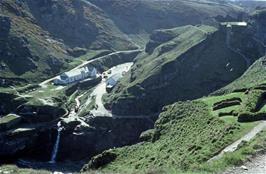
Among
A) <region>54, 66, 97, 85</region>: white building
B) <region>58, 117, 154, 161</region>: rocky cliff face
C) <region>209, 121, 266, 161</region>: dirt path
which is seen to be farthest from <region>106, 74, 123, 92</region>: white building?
<region>209, 121, 266, 161</region>: dirt path

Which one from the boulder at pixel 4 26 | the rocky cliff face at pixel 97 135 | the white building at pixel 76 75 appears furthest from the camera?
the boulder at pixel 4 26

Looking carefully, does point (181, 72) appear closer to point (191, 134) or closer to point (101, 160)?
point (191, 134)

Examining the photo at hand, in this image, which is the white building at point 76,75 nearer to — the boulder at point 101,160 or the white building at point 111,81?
the white building at point 111,81

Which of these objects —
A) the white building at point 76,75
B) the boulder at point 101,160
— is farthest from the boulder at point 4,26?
the boulder at point 101,160

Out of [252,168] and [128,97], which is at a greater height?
[252,168]

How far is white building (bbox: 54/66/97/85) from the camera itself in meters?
168

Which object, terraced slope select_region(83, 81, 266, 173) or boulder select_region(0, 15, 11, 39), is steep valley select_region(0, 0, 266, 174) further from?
boulder select_region(0, 15, 11, 39)

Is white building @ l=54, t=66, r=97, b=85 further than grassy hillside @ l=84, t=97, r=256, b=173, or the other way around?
white building @ l=54, t=66, r=97, b=85

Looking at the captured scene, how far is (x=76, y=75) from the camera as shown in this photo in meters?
171

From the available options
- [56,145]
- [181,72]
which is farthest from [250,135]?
[181,72]

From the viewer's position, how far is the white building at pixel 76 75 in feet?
550

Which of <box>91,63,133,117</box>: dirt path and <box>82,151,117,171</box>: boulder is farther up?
<box>91,63,133,117</box>: dirt path

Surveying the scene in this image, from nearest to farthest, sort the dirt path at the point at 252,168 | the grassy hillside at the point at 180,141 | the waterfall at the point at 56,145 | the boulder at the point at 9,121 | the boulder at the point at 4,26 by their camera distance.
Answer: the dirt path at the point at 252,168, the grassy hillside at the point at 180,141, the waterfall at the point at 56,145, the boulder at the point at 9,121, the boulder at the point at 4,26

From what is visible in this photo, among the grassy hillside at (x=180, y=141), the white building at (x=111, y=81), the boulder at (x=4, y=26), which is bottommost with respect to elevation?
the grassy hillside at (x=180, y=141)
